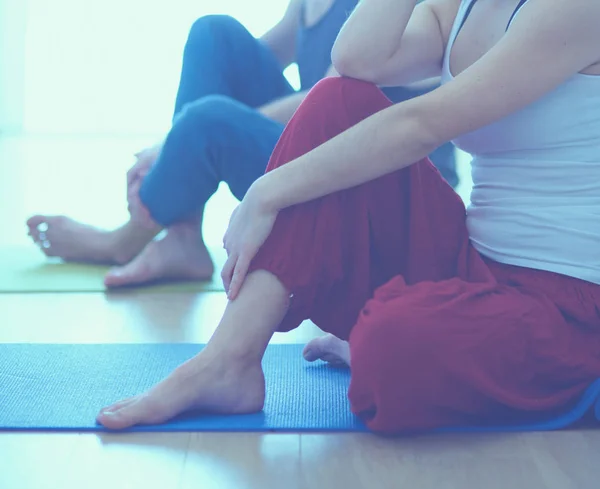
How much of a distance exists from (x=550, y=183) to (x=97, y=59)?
3306 millimetres

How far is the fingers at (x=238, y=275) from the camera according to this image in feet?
4.01

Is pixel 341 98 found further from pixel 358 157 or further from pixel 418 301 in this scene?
pixel 418 301

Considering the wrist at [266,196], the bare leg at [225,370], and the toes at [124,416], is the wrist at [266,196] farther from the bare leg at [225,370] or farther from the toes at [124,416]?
the toes at [124,416]

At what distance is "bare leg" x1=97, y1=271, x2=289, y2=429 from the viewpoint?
4.02ft

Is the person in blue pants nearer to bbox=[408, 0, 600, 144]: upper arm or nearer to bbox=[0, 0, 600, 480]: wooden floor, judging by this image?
bbox=[0, 0, 600, 480]: wooden floor

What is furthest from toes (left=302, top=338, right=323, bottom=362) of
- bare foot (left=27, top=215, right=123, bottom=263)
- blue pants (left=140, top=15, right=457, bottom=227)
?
bare foot (left=27, top=215, right=123, bottom=263)

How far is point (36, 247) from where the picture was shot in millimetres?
2334

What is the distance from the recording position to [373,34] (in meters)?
1.33

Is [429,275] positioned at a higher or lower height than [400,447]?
higher

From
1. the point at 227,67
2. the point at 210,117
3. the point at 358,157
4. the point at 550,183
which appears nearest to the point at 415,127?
the point at 358,157

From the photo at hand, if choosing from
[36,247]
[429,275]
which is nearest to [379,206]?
[429,275]

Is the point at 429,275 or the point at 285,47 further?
the point at 285,47

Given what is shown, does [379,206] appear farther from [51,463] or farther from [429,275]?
[51,463]

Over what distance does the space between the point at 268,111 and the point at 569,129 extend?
99 cm
